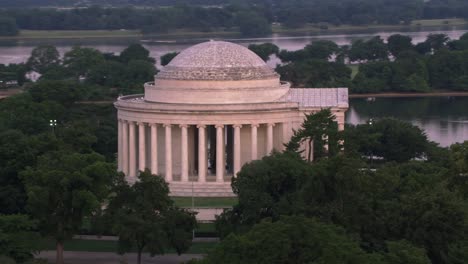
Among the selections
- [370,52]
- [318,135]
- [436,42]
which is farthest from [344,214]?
[436,42]

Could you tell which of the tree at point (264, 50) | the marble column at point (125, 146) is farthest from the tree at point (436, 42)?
the marble column at point (125, 146)

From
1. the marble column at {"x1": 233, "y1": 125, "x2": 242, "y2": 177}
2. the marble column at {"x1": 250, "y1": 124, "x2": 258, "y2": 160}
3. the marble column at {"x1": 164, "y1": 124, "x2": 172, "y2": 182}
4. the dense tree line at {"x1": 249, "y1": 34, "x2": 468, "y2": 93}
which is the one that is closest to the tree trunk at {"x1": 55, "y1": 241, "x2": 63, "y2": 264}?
the marble column at {"x1": 164, "y1": 124, "x2": 172, "y2": 182}

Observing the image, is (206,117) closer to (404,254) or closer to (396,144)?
(396,144)

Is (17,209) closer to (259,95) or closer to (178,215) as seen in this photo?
(178,215)

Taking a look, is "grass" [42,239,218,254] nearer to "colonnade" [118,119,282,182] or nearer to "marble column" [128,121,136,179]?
"colonnade" [118,119,282,182]

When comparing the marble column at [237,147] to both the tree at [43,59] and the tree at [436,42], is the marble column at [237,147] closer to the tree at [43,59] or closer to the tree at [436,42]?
the tree at [43,59]

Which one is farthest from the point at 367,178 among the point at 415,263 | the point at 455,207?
the point at 415,263
